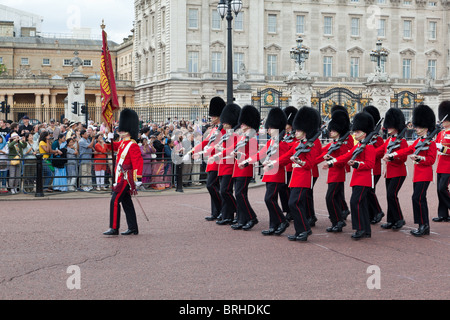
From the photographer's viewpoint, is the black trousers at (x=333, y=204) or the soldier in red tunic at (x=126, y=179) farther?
the black trousers at (x=333, y=204)

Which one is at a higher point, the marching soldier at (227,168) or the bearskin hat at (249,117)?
the bearskin hat at (249,117)

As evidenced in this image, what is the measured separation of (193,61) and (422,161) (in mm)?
43334

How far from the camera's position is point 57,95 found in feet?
182

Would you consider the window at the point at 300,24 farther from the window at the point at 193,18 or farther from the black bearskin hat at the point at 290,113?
the black bearskin hat at the point at 290,113

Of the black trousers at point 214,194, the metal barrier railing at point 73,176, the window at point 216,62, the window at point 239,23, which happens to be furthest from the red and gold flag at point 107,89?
the window at point 239,23

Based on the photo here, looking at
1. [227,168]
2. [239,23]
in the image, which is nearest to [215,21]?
[239,23]

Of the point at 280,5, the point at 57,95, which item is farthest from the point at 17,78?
the point at 280,5

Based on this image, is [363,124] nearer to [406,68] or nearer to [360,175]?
[360,175]

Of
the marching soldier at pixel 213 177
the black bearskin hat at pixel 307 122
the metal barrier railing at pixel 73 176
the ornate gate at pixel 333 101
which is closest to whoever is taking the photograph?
the black bearskin hat at pixel 307 122

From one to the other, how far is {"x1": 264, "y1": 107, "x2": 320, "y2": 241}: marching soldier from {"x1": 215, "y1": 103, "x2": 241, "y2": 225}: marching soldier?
1069 millimetres

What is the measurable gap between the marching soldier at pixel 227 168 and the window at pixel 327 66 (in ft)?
153

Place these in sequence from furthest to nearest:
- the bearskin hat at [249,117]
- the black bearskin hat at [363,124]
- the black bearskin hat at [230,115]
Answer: the black bearskin hat at [230,115]
the bearskin hat at [249,117]
the black bearskin hat at [363,124]

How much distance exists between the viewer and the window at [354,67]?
56.6 m

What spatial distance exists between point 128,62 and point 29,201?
5655 centimetres
